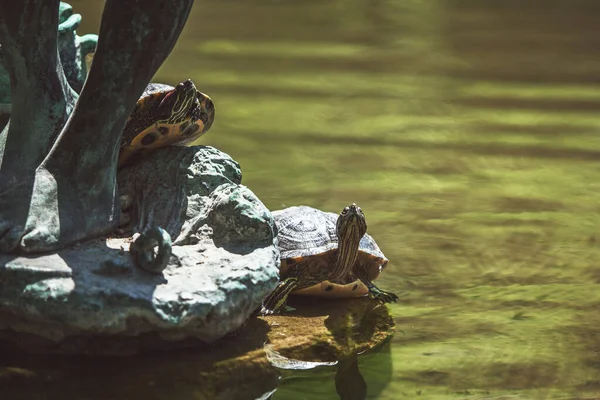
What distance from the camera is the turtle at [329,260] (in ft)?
9.14

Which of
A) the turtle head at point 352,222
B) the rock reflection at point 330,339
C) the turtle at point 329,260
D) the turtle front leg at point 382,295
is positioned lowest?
the rock reflection at point 330,339

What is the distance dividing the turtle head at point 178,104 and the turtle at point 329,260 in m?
0.38

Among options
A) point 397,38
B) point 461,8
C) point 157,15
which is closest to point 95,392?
point 157,15

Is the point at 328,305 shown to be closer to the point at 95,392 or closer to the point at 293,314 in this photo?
the point at 293,314

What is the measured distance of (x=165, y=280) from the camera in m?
2.37

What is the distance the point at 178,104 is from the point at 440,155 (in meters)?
1.58

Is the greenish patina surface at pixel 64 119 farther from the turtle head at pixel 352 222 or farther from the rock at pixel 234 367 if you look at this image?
the turtle head at pixel 352 222

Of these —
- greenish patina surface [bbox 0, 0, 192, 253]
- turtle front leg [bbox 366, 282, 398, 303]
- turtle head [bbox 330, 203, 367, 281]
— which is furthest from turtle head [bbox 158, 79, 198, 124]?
turtle front leg [bbox 366, 282, 398, 303]

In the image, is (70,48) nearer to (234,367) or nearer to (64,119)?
(64,119)

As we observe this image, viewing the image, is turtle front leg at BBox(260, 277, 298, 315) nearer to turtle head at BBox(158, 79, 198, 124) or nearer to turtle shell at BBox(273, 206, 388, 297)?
turtle shell at BBox(273, 206, 388, 297)

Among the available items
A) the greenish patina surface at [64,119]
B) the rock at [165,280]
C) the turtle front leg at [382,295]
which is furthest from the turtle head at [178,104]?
the turtle front leg at [382,295]

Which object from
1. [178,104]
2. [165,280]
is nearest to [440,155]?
[178,104]

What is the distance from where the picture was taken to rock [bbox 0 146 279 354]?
7.43 feet

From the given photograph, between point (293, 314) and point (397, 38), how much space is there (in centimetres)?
386
